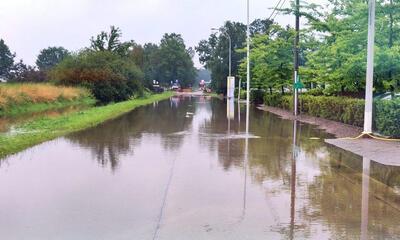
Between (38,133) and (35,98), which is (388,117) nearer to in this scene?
(38,133)

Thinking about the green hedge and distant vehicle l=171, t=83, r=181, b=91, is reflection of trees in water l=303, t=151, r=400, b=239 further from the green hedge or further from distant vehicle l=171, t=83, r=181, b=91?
distant vehicle l=171, t=83, r=181, b=91

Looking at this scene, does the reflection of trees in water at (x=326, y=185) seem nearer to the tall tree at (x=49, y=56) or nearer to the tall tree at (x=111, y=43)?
the tall tree at (x=111, y=43)

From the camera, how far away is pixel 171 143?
15.8 metres

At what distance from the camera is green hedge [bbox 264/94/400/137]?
1584 cm

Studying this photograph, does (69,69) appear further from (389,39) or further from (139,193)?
(139,193)

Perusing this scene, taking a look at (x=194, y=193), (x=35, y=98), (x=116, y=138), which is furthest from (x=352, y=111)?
(x=35, y=98)

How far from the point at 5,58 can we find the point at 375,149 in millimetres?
102816

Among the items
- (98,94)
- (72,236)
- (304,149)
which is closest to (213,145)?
(304,149)

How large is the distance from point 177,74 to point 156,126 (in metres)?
92.3

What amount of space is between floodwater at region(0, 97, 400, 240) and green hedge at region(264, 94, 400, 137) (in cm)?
247

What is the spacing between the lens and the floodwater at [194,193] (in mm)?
6422

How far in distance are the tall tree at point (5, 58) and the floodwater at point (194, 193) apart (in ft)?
303

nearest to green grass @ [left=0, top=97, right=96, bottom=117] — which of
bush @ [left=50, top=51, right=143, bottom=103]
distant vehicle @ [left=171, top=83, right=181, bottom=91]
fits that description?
bush @ [left=50, top=51, right=143, bottom=103]

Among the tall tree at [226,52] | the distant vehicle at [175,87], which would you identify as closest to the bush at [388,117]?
the tall tree at [226,52]
